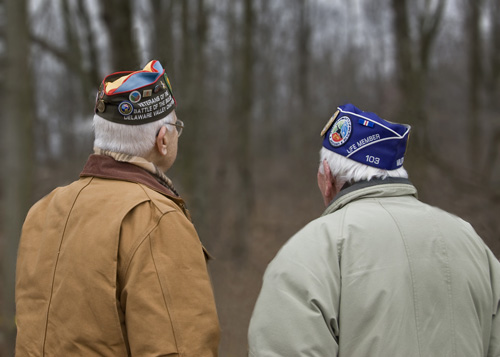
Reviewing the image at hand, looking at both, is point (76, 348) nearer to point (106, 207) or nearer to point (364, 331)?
point (106, 207)

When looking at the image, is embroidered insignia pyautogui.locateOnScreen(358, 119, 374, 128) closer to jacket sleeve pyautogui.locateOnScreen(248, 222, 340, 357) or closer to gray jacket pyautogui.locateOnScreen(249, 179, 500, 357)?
gray jacket pyautogui.locateOnScreen(249, 179, 500, 357)

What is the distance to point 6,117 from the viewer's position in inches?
227

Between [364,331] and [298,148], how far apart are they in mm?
17547

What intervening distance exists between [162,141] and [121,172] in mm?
212

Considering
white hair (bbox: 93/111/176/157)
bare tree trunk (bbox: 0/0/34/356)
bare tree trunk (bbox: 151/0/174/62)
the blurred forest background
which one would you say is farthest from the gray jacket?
bare tree trunk (bbox: 151/0/174/62)

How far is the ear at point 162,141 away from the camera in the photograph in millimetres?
2248

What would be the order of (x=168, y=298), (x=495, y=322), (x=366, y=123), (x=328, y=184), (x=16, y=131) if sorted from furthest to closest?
(x=16, y=131)
(x=328, y=184)
(x=366, y=123)
(x=495, y=322)
(x=168, y=298)

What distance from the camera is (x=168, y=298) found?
1.96m

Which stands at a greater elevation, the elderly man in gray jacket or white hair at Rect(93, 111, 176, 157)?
white hair at Rect(93, 111, 176, 157)

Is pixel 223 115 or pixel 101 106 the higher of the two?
pixel 101 106

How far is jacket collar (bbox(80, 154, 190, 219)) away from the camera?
2.16m

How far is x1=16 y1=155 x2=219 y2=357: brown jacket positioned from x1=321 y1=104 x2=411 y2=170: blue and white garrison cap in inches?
28.1

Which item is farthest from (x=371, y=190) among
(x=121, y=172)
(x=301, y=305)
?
(x=121, y=172)

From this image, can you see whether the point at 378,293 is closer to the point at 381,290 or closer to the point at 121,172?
the point at 381,290
